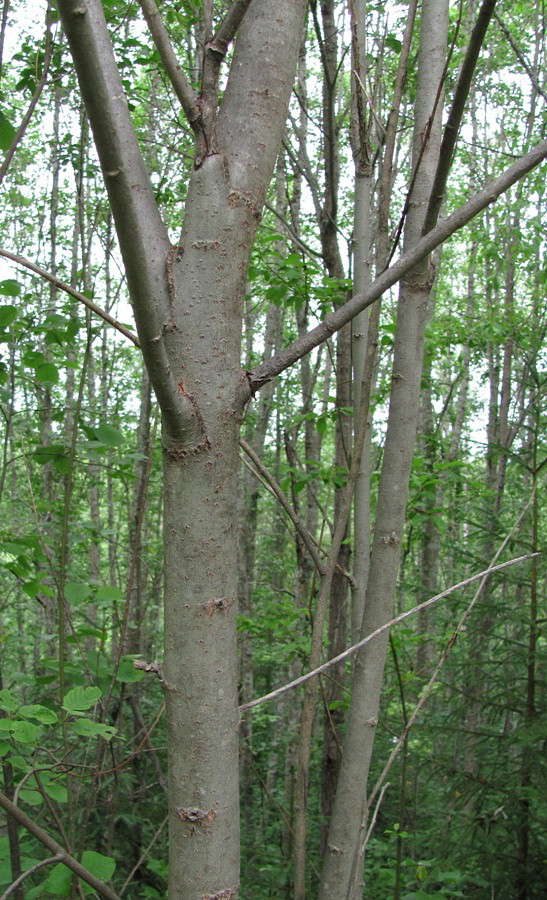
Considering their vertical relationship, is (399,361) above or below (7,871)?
above

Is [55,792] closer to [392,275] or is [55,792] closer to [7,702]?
[7,702]

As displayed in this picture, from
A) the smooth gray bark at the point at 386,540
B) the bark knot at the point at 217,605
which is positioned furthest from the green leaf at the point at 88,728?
the bark knot at the point at 217,605

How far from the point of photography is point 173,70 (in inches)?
40.2

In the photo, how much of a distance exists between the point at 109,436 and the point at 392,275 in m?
1.65

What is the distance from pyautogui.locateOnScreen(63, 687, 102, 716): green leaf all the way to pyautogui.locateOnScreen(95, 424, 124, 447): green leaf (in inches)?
37.3

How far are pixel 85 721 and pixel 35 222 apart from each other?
41.8 feet

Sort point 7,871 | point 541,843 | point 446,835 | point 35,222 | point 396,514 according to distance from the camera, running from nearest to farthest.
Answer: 1. point 396,514
2. point 7,871
3. point 541,843
4. point 446,835
5. point 35,222

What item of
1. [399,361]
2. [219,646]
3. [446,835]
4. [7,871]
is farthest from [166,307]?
[446,835]

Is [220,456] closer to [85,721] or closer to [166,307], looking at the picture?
[166,307]

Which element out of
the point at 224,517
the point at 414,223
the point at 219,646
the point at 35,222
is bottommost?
the point at 219,646

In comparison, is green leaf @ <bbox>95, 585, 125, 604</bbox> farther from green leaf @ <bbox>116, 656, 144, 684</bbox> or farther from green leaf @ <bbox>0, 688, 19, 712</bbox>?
green leaf @ <bbox>0, 688, 19, 712</bbox>

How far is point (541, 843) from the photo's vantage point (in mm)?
3818

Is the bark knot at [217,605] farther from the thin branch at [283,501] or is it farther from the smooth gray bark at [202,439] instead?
the thin branch at [283,501]

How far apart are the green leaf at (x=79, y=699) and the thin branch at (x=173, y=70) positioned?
4.19 feet
